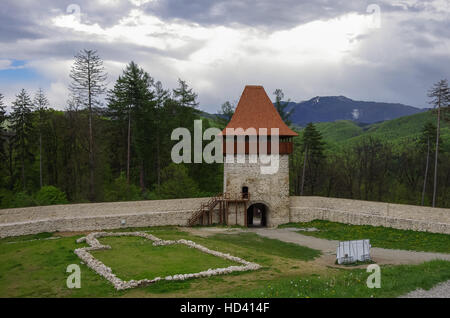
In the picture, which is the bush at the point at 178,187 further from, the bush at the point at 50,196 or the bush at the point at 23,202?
the bush at the point at 23,202

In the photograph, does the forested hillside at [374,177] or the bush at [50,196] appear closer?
the bush at [50,196]

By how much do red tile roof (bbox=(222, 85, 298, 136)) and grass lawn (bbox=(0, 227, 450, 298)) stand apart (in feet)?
33.2

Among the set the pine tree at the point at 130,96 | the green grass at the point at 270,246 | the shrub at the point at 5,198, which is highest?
the pine tree at the point at 130,96

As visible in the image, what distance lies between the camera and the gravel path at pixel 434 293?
10070 mm

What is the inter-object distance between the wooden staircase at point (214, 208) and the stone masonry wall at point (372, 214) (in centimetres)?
414

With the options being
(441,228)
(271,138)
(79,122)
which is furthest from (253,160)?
(79,122)

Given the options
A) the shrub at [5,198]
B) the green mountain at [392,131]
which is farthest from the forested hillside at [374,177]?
the shrub at [5,198]

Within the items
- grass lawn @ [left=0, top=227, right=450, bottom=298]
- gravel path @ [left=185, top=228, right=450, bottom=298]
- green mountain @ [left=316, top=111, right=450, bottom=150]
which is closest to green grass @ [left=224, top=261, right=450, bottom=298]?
grass lawn @ [left=0, top=227, right=450, bottom=298]

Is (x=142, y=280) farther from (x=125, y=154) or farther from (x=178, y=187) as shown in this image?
(x=125, y=154)

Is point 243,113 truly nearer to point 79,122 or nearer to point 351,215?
point 351,215

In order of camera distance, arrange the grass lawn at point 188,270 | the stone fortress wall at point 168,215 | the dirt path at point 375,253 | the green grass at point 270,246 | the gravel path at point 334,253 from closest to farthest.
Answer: the gravel path at point 334,253, the grass lawn at point 188,270, the dirt path at point 375,253, the green grass at point 270,246, the stone fortress wall at point 168,215

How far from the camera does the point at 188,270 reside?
524 inches

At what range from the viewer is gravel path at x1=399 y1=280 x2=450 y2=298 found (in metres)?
10.1

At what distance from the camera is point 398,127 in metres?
105
